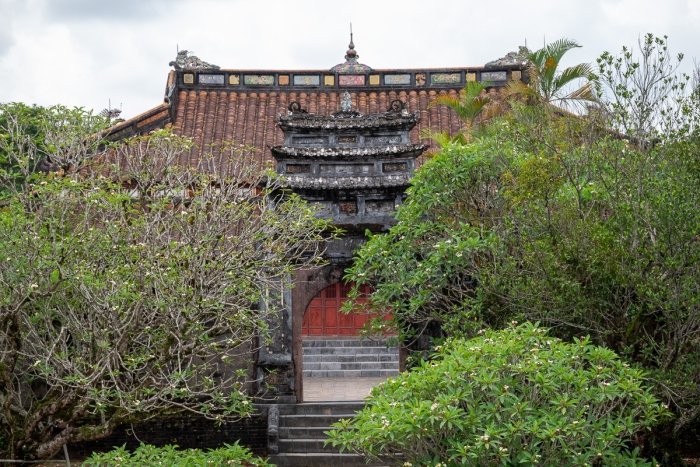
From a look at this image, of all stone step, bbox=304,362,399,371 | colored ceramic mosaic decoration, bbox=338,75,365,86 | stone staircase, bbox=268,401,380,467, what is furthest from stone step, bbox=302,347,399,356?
stone staircase, bbox=268,401,380,467

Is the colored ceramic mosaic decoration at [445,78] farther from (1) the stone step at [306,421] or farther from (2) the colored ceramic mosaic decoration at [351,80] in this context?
(1) the stone step at [306,421]

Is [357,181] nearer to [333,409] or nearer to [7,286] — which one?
[333,409]

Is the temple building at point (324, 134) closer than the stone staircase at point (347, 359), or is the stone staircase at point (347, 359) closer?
the temple building at point (324, 134)

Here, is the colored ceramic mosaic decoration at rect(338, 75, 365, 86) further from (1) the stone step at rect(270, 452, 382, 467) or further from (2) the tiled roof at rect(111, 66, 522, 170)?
(1) the stone step at rect(270, 452, 382, 467)

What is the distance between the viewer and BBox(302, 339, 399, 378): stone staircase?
2091 cm

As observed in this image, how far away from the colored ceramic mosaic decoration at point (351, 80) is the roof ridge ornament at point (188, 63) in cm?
308

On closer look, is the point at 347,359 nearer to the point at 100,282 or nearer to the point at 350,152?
the point at 350,152

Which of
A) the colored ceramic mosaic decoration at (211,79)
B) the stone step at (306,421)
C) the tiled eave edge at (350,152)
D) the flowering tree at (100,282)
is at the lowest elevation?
the stone step at (306,421)

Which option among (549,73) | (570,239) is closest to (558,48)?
(549,73)

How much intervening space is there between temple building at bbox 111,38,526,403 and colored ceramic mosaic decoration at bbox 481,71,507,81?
0.08ft

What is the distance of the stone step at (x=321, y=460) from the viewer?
12.5 meters

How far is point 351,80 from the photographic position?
68.2 ft

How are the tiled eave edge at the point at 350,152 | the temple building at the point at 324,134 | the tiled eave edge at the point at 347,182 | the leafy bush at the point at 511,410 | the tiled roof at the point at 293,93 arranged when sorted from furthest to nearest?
the tiled roof at the point at 293,93 → the tiled eave edge at the point at 350,152 → the temple building at the point at 324,134 → the tiled eave edge at the point at 347,182 → the leafy bush at the point at 511,410

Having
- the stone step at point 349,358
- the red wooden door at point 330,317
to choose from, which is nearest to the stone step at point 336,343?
the stone step at point 349,358
